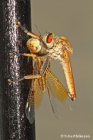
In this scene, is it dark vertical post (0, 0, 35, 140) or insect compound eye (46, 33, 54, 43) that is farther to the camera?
insect compound eye (46, 33, 54, 43)

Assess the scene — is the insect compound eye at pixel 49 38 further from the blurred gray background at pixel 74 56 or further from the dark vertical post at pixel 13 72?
the blurred gray background at pixel 74 56

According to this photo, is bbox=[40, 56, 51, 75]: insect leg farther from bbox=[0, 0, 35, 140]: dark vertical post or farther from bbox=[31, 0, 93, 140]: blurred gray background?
bbox=[31, 0, 93, 140]: blurred gray background

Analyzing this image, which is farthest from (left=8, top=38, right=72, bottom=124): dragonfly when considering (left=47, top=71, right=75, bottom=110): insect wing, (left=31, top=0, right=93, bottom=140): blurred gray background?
(left=31, top=0, right=93, bottom=140): blurred gray background

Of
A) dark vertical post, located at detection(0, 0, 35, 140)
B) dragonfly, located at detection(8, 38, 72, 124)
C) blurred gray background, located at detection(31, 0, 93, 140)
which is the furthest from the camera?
blurred gray background, located at detection(31, 0, 93, 140)

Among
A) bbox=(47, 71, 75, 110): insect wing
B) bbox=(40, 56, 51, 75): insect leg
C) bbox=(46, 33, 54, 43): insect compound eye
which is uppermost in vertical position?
bbox=(46, 33, 54, 43): insect compound eye

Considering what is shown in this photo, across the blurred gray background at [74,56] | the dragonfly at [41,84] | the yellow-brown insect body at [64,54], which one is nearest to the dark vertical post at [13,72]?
the dragonfly at [41,84]

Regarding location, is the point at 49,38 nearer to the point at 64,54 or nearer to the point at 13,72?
the point at 64,54
